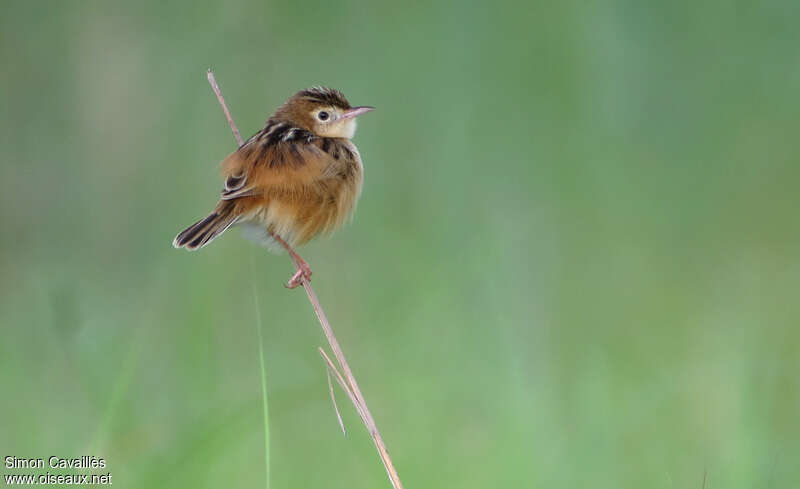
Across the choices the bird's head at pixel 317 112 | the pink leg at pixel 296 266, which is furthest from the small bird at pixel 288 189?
the bird's head at pixel 317 112

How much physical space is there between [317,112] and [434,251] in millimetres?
1277

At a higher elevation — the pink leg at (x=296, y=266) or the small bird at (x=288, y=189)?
the small bird at (x=288, y=189)

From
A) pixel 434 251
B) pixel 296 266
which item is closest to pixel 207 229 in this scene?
pixel 296 266

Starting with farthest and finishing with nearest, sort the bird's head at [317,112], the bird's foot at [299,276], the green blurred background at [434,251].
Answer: the bird's head at [317,112] < the bird's foot at [299,276] < the green blurred background at [434,251]

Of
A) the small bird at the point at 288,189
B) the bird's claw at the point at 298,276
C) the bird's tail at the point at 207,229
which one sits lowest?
the bird's claw at the point at 298,276

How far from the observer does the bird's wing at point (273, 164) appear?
14.2 feet

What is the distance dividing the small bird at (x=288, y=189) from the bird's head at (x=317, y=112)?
4.1 inches

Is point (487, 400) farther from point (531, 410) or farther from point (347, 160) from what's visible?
point (347, 160)

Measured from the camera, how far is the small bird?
4.33m

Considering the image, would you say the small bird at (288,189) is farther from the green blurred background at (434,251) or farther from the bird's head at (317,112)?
the green blurred background at (434,251)

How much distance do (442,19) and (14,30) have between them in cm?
296

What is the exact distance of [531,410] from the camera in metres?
4.32

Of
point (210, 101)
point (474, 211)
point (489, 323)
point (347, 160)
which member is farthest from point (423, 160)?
point (347, 160)

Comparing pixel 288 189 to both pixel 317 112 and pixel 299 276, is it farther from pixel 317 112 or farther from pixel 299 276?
pixel 317 112
